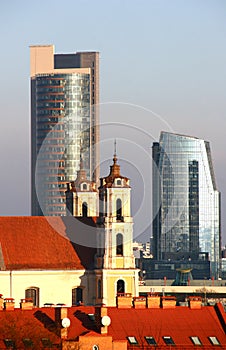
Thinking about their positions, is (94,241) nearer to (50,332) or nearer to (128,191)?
(128,191)

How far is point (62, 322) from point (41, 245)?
52342 mm

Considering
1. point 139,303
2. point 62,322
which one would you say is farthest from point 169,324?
point 62,322

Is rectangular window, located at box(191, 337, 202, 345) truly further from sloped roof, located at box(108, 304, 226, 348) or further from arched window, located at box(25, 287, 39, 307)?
arched window, located at box(25, 287, 39, 307)

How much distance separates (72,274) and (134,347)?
5051 cm

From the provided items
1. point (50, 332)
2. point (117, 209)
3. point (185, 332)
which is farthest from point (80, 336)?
point (117, 209)

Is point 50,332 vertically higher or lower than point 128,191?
lower

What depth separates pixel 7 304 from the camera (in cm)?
9462

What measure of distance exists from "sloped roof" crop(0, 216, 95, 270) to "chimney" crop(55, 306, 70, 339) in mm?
46801

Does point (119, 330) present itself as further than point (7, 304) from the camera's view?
No

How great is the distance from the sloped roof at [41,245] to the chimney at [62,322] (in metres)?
46.8

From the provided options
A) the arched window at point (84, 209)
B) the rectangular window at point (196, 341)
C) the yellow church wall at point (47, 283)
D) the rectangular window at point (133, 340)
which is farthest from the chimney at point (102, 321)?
the arched window at point (84, 209)

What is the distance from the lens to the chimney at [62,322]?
84.4m

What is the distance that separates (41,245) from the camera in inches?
5399

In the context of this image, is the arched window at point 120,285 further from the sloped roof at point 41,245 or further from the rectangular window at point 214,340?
the rectangular window at point 214,340
